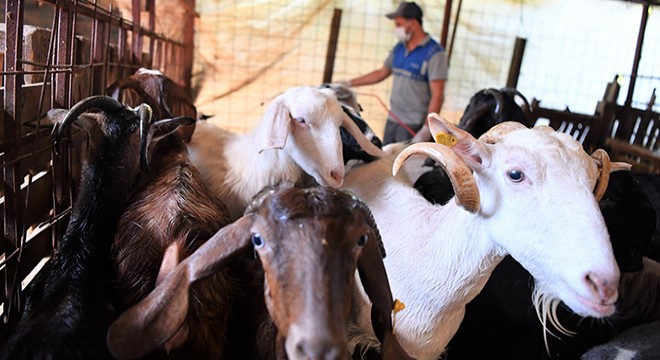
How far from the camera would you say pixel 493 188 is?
6.37ft

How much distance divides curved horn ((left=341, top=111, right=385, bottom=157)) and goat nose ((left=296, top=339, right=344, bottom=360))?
6.05ft

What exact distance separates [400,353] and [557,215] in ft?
2.27

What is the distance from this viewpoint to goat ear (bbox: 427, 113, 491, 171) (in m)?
2.00

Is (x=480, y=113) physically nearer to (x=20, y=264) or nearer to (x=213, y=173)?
(x=213, y=173)

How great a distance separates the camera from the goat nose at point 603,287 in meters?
1.63

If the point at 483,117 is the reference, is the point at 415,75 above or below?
above

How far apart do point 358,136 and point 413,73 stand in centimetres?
260

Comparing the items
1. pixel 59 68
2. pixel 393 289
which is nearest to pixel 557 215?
pixel 393 289

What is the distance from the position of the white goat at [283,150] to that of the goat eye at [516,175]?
108 centimetres

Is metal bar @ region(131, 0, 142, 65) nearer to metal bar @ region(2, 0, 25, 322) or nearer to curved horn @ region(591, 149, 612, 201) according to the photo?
metal bar @ region(2, 0, 25, 322)

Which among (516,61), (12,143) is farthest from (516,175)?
(516,61)

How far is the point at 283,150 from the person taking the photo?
3062 mm

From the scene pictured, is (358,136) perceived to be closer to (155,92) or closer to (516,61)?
(155,92)

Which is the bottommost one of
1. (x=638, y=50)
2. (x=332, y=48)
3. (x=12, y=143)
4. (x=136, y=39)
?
(x=12, y=143)
